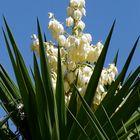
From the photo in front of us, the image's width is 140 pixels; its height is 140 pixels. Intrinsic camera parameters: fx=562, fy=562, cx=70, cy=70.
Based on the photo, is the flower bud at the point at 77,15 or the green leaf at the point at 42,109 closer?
the green leaf at the point at 42,109

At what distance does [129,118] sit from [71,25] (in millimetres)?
871

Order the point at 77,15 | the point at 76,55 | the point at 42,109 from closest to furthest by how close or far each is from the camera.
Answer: the point at 42,109
the point at 76,55
the point at 77,15

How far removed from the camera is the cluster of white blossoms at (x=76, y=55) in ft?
11.4

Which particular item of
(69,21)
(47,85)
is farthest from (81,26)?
(47,85)

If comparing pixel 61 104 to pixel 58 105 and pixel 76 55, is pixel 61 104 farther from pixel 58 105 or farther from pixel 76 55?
pixel 76 55

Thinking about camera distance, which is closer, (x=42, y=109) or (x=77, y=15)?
(x=42, y=109)

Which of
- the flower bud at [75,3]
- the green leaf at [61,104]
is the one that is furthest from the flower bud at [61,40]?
the green leaf at [61,104]

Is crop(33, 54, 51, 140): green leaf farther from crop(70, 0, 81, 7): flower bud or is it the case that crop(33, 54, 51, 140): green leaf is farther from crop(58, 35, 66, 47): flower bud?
crop(70, 0, 81, 7): flower bud

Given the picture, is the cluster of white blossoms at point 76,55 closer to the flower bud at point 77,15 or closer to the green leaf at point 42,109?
the flower bud at point 77,15

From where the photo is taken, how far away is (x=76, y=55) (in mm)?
3529

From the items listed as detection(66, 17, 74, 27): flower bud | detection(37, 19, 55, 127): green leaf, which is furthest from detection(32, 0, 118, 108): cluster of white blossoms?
detection(37, 19, 55, 127): green leaf

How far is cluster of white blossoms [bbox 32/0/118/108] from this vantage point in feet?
11.4

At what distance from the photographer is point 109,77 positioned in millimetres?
3514

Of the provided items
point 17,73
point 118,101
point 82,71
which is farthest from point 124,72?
point 17,73
